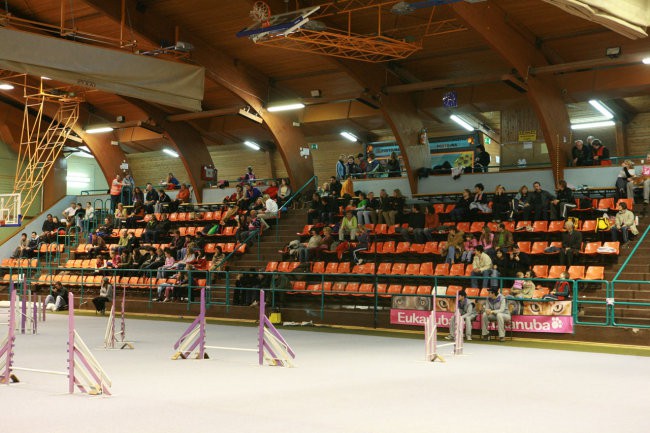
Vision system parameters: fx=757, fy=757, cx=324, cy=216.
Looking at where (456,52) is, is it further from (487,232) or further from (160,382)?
(160,382)

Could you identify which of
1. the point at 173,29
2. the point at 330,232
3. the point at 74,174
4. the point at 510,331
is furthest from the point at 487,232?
the point at 74,174

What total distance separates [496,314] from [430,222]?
22.5ft

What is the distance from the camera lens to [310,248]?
22.7 m

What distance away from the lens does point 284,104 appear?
25844 mm

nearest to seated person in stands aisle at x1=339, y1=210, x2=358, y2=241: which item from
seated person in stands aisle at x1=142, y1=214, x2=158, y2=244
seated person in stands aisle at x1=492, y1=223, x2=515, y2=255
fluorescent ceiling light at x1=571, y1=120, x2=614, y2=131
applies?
seated person in stands aisle at x1=492, y1=223, x2=515, y2=255

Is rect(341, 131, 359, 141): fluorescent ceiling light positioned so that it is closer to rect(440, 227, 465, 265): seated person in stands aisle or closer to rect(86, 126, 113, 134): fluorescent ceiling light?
rect(86, 126, 113, 134): fluorescent ceiling light

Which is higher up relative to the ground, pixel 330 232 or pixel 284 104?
pixel 284 104

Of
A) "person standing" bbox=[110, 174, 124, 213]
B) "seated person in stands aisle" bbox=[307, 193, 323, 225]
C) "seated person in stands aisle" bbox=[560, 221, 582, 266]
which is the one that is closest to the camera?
"seated person in stands aisle" bbox=[560, 221, 582, 266]

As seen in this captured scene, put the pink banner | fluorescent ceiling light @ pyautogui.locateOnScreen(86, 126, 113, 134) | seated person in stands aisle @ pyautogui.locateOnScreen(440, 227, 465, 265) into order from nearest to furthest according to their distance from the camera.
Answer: the pink banner < seated person in stands aisle @ pyautogui.locateOnScreen(440, 227, 465, 265) < fluorescent ceiling light @ pyautogui.locateOnScreen(86, 126, 113, 134)

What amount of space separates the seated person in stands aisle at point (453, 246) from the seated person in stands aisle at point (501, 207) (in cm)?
160

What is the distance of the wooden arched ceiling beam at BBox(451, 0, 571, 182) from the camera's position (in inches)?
749

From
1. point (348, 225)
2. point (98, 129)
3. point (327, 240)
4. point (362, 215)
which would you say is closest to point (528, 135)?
point (362, 215)

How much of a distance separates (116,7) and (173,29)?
2.33m

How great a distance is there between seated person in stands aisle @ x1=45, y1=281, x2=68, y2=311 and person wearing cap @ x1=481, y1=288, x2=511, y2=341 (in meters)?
14.4
